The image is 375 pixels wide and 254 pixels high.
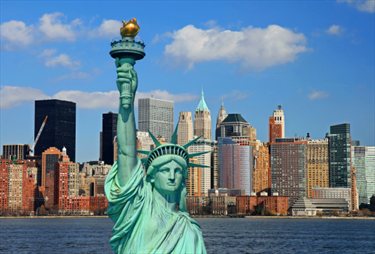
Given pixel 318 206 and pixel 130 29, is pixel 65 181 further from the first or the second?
pixel 130 29

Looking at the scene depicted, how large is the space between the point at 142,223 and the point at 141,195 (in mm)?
583

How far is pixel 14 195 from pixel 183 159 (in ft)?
610

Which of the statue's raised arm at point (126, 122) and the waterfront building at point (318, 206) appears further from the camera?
the waterfront building at point (318, 206)

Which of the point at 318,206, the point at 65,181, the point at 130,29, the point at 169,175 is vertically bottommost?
the point at 318,206

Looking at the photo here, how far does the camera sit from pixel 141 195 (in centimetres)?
1236

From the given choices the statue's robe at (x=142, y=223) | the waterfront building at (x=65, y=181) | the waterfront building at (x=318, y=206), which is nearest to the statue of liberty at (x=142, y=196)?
the statue's robe at (x=142, y=223)

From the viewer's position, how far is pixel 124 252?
12336 mm

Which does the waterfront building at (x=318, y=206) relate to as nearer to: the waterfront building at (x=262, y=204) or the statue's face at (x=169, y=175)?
the waterfront building at (x=262, y=204)

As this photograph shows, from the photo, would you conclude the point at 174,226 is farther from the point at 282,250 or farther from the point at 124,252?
the point at 282,250

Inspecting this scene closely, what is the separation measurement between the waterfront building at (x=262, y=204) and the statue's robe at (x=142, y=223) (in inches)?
7098

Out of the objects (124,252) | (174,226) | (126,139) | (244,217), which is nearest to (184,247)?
(174,226)

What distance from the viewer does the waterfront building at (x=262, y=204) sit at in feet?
623

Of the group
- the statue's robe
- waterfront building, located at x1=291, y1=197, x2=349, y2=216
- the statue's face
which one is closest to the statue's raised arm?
the statue's robe

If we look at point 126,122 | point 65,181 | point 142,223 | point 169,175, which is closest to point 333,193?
point 65,181
